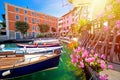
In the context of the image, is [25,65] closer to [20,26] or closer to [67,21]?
[20,26]

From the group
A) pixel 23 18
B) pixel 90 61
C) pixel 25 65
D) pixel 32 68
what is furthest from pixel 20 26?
pixel 90 61

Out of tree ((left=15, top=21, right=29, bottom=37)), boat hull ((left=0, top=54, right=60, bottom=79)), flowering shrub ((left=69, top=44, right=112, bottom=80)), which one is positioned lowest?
boat hull ((left=0, top=54, right=60, bottom=79))

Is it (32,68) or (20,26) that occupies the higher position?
(20,26)

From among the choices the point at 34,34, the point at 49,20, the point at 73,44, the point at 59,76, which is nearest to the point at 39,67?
the point at 59,76

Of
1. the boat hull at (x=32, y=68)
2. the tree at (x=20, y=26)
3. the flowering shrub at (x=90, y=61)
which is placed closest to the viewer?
the flowering shrub at (x=90, y=61)

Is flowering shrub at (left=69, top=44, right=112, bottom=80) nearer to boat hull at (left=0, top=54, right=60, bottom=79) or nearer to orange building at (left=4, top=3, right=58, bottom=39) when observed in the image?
boat hull at (left=0, top=54, right=60, bottom=79)

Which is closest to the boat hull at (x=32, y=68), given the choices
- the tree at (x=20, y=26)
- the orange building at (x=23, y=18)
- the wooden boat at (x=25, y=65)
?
the wooden boat at (x=25, y=65)

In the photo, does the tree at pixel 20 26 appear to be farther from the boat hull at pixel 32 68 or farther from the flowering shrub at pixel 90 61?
the flowering shrub at pixel 90 61

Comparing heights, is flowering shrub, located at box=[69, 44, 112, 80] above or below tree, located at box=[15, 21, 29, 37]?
below

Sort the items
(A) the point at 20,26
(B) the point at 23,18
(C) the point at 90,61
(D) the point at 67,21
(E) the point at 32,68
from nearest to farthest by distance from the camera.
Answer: (C) the point at 90,61
(E) the point at 32,68
(A) the point at 20,26
(B) the point at 23,18
(D) the point at 67,21

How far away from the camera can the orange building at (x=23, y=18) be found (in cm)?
4503

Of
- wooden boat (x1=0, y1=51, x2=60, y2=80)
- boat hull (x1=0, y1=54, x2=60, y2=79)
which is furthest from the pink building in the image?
wooden boat (x1=0, y1=51, x2=60, y2=80)

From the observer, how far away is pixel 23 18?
50094 millimetres

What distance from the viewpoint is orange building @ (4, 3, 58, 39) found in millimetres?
45031
